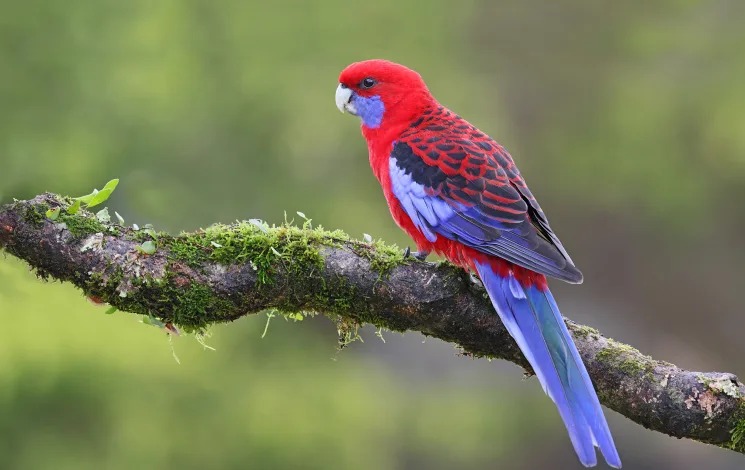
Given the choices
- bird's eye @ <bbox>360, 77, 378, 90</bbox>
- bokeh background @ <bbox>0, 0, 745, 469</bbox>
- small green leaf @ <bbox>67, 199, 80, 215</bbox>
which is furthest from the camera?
bokeh background @ <bbox>0, 0, 745, 469</bbox>

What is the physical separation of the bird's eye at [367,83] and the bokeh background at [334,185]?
1384mm

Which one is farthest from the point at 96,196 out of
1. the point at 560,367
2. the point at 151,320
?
the point at 560,367

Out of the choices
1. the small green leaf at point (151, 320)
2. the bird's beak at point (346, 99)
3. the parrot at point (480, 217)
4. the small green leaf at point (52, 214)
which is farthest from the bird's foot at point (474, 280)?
the small green leaf at point (52, 214)

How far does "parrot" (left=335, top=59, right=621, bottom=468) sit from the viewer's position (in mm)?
2781

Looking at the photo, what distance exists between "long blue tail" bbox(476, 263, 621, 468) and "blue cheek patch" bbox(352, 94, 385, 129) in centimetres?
125

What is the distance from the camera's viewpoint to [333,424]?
5387 mm

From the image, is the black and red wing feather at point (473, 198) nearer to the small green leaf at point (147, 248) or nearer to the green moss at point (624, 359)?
the green moss at point (624, 359)

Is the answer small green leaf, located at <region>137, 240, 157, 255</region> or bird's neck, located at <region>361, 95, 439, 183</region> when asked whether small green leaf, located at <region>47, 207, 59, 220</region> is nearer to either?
small green leaf, located at <region>137, 240, 157, 255</region>

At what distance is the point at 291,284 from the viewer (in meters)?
2.75

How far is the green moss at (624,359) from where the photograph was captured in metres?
2.73

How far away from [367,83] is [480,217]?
3.65 ft

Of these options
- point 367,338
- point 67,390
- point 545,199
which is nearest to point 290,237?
point 67,390

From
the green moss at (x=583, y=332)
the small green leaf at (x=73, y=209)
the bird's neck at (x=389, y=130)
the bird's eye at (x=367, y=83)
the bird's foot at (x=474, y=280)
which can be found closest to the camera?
the small green leaf at (x=73, y=209)

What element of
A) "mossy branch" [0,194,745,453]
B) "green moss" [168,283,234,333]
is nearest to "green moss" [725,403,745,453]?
"mossy branch" [0,194,745,453]
